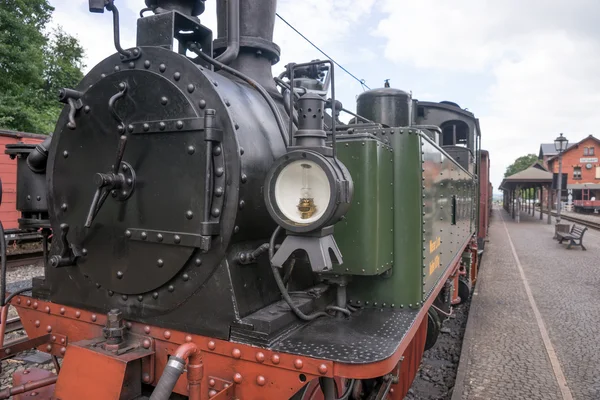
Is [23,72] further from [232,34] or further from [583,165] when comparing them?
[583,165]

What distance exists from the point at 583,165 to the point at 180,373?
5648cm

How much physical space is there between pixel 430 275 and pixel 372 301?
0.55 m

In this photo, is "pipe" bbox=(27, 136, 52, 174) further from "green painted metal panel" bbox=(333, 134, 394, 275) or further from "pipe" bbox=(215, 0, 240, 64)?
"green painted metal panel" bbox=(333, 134, 394, 275)

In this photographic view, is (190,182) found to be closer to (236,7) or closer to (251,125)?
(251,125)

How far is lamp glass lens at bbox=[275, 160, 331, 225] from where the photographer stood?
1793 millimetres

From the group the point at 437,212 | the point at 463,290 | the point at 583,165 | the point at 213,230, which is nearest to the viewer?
the point at 213,230

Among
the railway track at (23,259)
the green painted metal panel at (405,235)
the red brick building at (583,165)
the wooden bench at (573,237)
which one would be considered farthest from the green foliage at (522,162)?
the green painted metal panel at (405,235)

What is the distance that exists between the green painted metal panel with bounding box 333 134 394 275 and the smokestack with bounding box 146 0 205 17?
1070 millimetres

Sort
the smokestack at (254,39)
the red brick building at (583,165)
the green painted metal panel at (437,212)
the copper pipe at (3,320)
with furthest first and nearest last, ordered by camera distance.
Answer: the red brick building at (583,165)
the green painted metal panel at (437,212)
the smokestack at (254,39)
the copper pipe at (3,320)

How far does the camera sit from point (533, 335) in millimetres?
5309

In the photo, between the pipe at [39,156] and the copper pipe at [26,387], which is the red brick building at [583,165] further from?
the copper pipe at [26,387]

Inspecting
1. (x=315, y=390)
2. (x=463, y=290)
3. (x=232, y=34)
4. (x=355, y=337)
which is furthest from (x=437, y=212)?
(x=463, y=290)

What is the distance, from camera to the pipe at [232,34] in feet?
8.39

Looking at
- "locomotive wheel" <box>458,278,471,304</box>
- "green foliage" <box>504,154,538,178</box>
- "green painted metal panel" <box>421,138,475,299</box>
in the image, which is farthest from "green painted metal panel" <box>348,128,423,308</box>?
"green foliage" <box>504,154,538,178</box>
